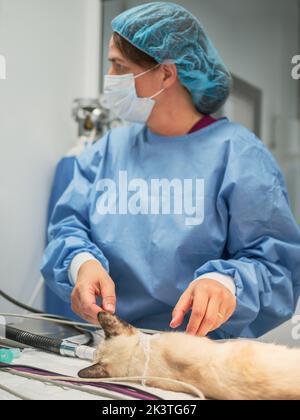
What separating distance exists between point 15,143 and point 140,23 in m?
0.46

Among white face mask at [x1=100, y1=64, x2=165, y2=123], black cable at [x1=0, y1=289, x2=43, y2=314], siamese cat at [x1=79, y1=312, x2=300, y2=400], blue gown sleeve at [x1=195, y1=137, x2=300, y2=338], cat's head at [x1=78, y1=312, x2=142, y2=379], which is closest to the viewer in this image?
siamese cat at [x1=79, y1=312, x2=300, y2=400]

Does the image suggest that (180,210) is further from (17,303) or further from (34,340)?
(17,303)

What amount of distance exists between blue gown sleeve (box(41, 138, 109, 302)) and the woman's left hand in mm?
207

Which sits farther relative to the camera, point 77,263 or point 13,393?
point 77,263

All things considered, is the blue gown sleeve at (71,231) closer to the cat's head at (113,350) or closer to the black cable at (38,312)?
the black cable at (38,312)

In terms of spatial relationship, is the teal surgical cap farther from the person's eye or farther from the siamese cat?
the siamese cat

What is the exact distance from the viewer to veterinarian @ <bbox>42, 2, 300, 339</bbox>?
0.86m

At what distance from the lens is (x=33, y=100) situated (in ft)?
4.17

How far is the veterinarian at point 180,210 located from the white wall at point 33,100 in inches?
9.3

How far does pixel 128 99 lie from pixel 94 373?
1.68 ft

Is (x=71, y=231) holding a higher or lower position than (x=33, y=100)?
lower

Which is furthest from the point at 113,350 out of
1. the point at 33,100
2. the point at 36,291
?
the point at 33,100

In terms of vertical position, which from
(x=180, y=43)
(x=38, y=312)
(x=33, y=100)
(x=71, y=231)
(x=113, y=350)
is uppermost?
(x=180, y=43)

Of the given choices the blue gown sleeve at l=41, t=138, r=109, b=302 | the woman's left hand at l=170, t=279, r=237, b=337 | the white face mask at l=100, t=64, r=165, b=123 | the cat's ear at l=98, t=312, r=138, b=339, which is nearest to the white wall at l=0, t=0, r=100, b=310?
the blue gown sleeve at l=41, t=138, r=109, b=302
